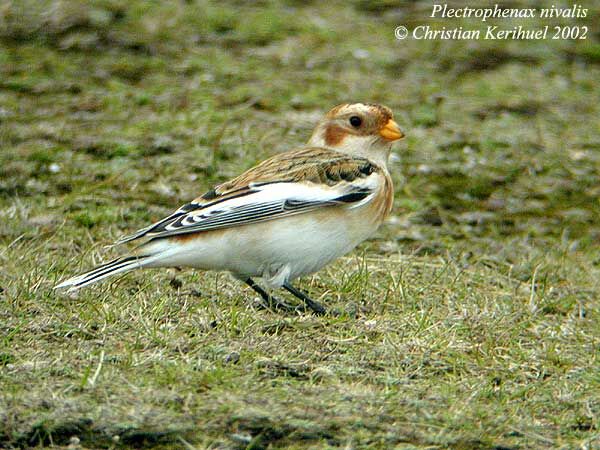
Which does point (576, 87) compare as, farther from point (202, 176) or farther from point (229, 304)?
point (229, 304)

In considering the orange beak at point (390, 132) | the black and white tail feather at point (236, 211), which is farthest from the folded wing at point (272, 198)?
the orange beak at point (390, 132)

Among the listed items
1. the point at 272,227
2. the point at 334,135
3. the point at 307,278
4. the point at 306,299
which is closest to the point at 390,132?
the point at 334,135

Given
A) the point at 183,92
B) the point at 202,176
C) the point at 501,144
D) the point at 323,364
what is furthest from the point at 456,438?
the point at 183,92

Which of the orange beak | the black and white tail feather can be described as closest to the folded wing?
the black and white tail feather

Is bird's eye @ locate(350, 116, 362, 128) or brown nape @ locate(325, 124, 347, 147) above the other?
bird's eye @ locate(350, 116, 362, 128)

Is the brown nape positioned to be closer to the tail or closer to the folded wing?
the folded wing

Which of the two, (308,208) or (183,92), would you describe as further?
(183,92)

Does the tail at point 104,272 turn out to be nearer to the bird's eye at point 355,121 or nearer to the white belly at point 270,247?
the white belly at point 270,247

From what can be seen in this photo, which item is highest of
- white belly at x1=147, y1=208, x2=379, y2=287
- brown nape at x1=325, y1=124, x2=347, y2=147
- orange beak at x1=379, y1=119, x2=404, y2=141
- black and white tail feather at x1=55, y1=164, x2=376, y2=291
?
orange beak at x1=379, y1=119, x2=404, y2=141
